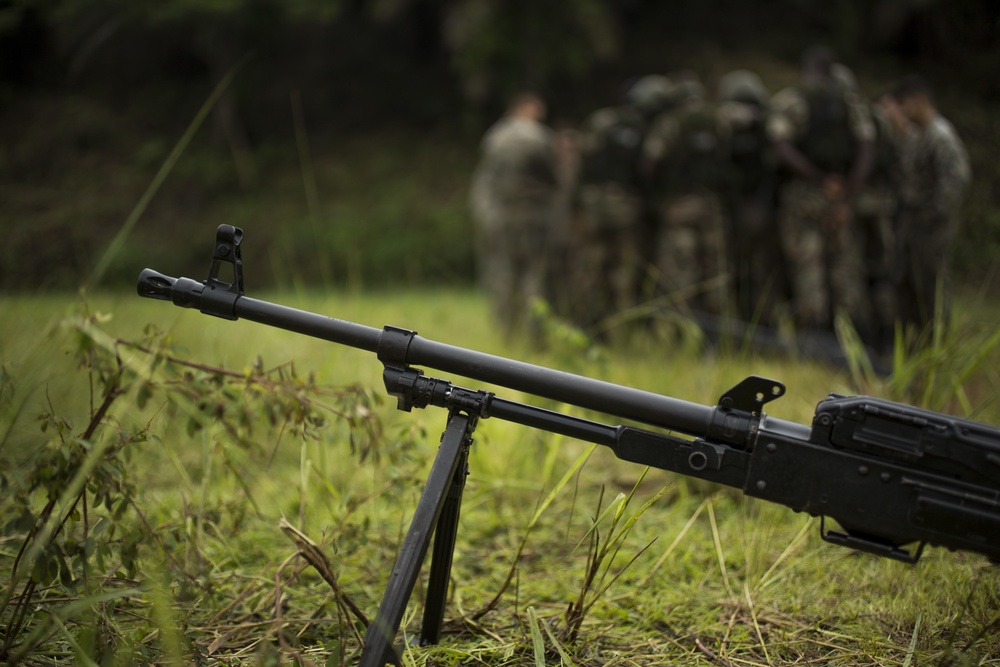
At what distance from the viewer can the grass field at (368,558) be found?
185 centimetres

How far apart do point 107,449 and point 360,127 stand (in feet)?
53.3

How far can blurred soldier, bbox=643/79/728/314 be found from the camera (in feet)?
20.6

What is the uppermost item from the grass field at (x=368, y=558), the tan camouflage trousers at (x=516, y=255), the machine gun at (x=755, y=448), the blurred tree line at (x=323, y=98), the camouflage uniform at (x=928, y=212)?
the blurred tree line at (x=323, y=98)

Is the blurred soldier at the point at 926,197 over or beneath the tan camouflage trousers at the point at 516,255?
over

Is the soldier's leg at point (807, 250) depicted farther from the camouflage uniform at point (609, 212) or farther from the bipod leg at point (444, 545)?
the bipod leg at point (444, 545)

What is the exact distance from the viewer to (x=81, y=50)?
3221 mm

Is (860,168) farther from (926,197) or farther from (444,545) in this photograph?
(444,545)

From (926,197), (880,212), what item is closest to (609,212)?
(880,212)

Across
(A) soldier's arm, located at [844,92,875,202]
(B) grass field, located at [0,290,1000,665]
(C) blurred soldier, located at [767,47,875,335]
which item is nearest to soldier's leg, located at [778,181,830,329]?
(C) blurred soldier, located at [767,47,875,335]

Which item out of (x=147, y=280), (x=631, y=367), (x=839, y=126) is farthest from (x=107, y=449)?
(x=839, y=126)

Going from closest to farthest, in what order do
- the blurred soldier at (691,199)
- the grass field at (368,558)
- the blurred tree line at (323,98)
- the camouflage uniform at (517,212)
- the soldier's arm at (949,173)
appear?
the grass field at (368,558)
the soldier's arm at (949,173)
the blurred soldier at (691,199)
the camouflage uniform at (517,212)
the blurred tree line at (323,98)

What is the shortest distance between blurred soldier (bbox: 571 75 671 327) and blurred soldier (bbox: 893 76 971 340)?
7.03ft

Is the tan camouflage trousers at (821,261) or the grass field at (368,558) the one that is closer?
the grass field at (368,558)

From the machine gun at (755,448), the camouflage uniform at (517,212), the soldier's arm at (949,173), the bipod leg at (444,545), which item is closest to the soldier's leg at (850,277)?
the soldier's arm at (949,173)
